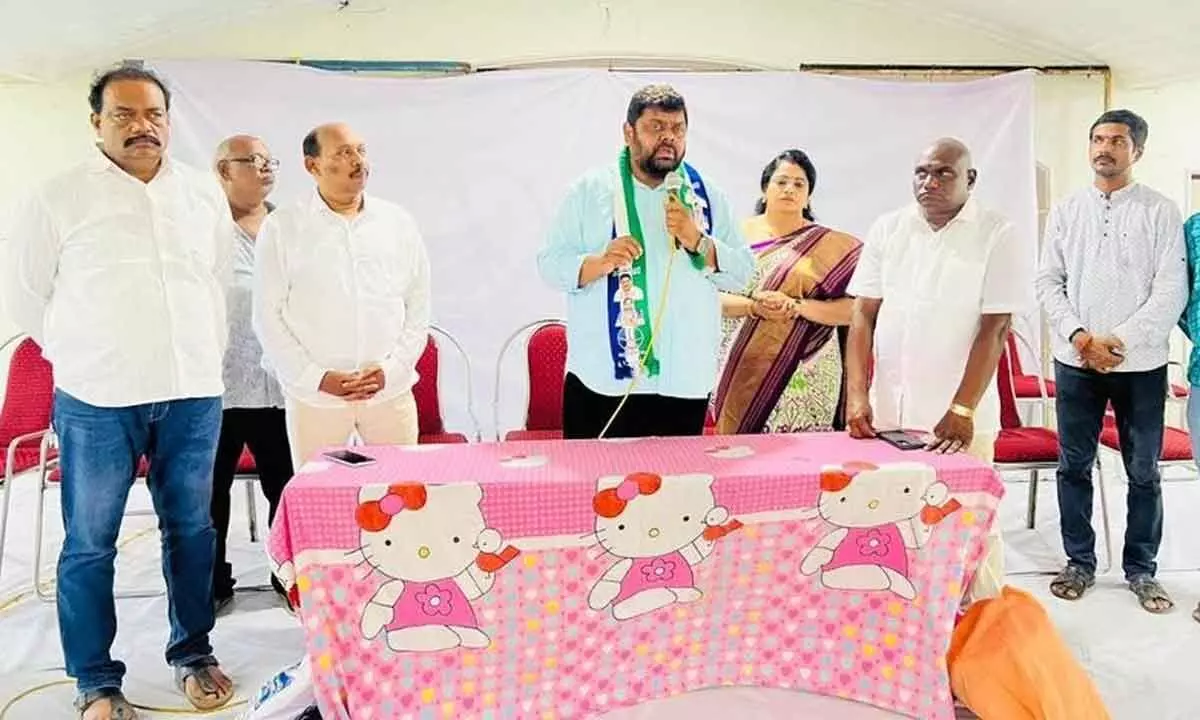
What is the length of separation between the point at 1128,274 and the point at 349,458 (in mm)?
2241

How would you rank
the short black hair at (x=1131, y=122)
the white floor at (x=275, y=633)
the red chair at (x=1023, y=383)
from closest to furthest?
the white floor at (x=275, y=633)
the short black hair at (x=1131, y=122)
the red chair at (x=1023, y=383)

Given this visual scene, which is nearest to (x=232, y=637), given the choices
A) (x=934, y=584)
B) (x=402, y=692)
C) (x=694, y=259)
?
(x=402, y=692)

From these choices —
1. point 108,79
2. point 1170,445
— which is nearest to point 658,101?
point 108,79

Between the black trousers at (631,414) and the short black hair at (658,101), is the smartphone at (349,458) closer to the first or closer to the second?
the black trousers at (631,414)

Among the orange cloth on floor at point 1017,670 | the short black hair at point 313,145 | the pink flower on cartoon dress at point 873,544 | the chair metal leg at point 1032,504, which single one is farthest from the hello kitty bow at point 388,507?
the chair metal leg at point 1032,504

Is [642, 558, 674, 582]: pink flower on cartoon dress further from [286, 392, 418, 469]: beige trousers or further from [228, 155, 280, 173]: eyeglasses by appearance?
[228, 155, 280, 173]: eyeglasses

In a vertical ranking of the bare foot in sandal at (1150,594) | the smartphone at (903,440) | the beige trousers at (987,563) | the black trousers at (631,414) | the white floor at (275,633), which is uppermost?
the black trousers at (631,414)

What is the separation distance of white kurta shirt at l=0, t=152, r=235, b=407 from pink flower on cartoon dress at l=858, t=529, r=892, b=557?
1.52 m

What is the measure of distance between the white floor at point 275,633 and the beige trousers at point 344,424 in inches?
21.9

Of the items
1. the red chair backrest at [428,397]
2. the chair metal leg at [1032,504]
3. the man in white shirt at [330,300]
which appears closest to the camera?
the man in white shirt at [330,300]

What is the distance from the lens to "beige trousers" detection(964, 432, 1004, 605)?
2.22 meters

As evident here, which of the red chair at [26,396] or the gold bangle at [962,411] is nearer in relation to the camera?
the gold bangle at [962,411]

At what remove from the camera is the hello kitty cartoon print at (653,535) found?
1915 millimetres

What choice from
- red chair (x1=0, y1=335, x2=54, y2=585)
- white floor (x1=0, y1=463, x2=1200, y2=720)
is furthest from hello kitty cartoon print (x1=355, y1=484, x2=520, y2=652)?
red chair (x1=0, y1=335, x2=54, y2=585)
